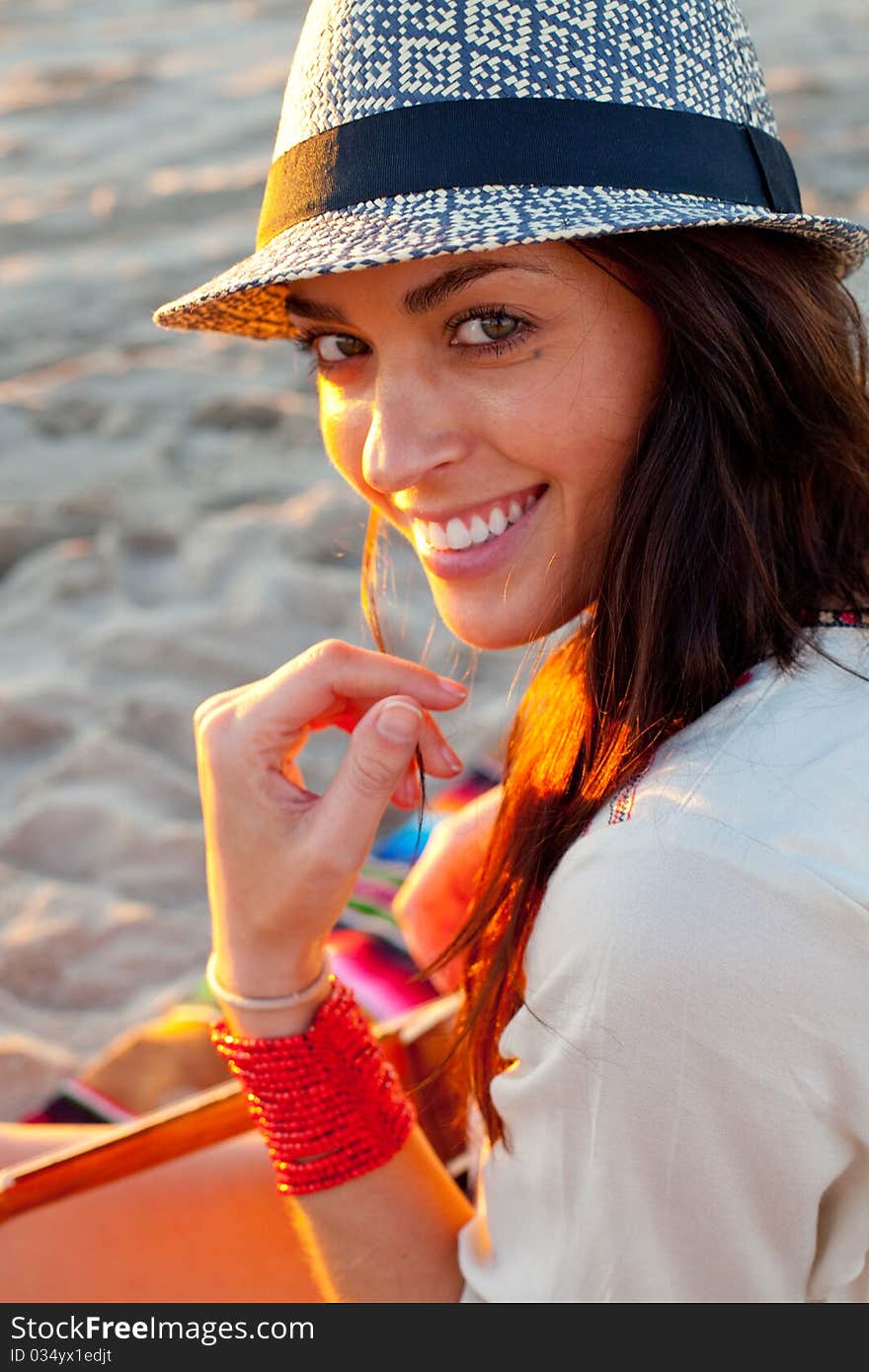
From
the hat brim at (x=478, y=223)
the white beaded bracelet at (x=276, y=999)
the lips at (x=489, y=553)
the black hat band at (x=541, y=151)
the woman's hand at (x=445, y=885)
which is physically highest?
the black hat band at (x=541, y=151)

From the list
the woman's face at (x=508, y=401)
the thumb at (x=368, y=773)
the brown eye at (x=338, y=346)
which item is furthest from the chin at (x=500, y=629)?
the brown eye at (x=338, y=346)

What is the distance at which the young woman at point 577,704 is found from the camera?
1.31m

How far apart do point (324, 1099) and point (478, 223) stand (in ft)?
3.52

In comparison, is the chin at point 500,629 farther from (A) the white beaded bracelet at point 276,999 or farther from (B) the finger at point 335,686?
(A) the white beaded bracelet at point 276,999

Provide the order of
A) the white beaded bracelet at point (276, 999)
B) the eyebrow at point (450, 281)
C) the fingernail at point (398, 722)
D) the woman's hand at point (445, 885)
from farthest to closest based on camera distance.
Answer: the woman's hand at point (445, 885) < the white beaded bracelet at point (276, 999) < the fingernail at point (398, 722) < the eyebrow at point (450, 281)

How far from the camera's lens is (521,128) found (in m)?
1.54

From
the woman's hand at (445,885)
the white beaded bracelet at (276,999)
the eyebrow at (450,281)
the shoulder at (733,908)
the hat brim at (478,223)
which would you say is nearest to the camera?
the shoulder at (733,908)

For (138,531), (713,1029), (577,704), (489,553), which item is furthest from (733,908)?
(138,531)

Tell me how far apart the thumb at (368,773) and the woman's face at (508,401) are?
19 centimetres

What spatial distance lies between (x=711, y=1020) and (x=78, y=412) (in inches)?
146

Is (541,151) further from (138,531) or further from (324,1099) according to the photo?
(138,531)

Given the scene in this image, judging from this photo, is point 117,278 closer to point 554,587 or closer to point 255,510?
point 255,510

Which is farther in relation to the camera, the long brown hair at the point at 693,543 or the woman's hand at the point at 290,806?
the woman's hand at the point at 290,806

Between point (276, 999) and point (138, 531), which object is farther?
point (138, 531)
